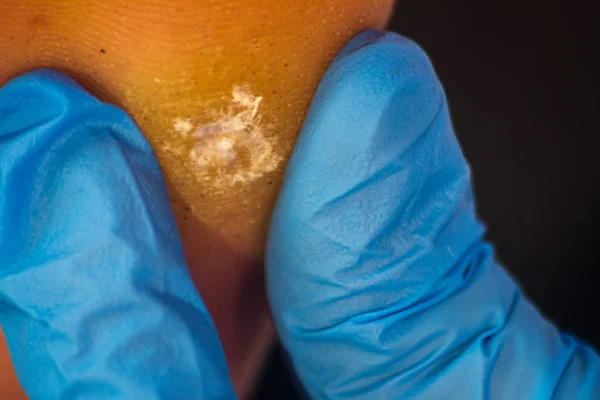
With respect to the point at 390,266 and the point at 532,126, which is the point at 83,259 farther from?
the point at 532,126

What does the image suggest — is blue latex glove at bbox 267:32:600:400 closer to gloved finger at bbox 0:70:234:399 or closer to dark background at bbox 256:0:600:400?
gloved finger at bbox 0:70:234:399

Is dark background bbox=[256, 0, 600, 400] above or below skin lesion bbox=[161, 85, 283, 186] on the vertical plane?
below

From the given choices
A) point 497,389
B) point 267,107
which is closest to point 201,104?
point 267,107

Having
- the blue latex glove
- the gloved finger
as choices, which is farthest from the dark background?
the gloved finger

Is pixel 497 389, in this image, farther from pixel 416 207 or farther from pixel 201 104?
pixel 201 104

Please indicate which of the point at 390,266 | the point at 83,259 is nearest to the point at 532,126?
the point at 390,266

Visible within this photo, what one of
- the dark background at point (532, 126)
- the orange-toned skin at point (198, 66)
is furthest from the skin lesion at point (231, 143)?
the dark background at point (532, 126)
